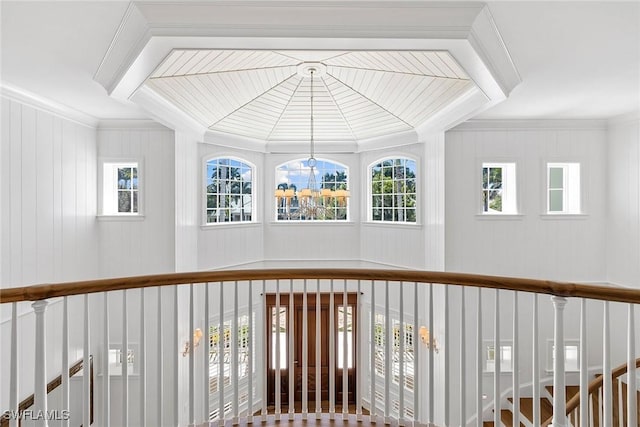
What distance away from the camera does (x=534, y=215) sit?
5.27 meters

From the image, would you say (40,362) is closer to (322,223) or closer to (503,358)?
(322,223)

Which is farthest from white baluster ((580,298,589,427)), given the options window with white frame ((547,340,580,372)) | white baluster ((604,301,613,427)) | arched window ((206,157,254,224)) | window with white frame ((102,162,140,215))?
window with white frame ((102,162,140,215))

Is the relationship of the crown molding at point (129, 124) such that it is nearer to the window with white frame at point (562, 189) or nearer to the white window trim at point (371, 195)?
the white window trim at point (371, 195)

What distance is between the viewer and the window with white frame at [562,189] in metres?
5.37

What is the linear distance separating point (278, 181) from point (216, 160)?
1143 millimetres

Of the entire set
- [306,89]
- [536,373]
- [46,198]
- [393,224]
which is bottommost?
[536,373]

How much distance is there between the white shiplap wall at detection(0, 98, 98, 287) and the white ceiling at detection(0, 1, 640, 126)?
17.7 inches

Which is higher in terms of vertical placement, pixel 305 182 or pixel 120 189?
pixel 305 182

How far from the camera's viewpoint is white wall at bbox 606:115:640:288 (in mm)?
4793

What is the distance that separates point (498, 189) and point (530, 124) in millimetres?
1047

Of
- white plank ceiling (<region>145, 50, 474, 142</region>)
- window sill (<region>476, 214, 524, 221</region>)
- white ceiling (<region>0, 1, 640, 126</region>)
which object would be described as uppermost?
white plank ceiling (<region>145, 50, 474, 142</region>)

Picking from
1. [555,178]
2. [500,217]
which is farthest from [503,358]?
[555,178]

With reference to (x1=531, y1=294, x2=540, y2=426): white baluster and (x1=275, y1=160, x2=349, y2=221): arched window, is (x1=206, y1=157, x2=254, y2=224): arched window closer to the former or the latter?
(x1=275, y1=160, x2=349, y2=221): arched window

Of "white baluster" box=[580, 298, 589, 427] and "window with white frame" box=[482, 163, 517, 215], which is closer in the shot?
"white baluster" box=[580, 298, 589, 427]
